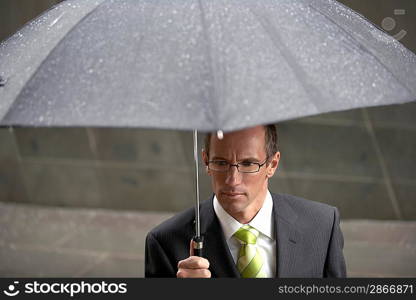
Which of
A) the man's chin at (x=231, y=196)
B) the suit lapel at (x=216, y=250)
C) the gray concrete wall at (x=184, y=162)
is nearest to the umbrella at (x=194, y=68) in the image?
the man's chin at (x=231, y=196)

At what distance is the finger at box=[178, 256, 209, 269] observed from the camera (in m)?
2.67

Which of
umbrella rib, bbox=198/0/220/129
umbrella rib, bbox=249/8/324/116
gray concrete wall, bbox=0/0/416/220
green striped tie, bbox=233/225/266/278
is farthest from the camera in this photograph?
gray concrete wall, bbox=0/0/416/220

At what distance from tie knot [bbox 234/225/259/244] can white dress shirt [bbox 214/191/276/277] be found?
15 mm

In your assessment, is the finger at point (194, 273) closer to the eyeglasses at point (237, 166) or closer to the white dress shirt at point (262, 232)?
the white dress shirt at point (262, 232)

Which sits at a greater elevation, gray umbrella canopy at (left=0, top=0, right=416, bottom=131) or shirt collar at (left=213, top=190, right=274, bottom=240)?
gray umbrella canopy at (left=0, top=0, right=416, bottom=131)

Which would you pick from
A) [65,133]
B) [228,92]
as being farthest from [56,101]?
[65,133]

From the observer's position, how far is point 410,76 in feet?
8.59

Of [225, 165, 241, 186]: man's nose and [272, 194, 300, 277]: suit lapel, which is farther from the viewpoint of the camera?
[272, 194, 300, 277]: suit lapel

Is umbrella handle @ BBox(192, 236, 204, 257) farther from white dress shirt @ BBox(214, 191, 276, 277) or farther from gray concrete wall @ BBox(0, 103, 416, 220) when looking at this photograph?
gray concrete wall @ BBox(0, 103, 416, 220)

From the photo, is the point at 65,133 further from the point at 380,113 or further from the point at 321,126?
the point at 380,113

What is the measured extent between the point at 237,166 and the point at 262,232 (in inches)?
13.9

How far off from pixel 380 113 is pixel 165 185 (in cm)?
245

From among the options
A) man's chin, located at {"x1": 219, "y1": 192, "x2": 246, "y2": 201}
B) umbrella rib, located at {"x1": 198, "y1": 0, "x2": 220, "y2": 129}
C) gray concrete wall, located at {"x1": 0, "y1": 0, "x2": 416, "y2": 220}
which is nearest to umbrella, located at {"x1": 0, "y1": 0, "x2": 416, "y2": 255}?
umbrella rib, located at {"x1": 198, "y1": 0, "x2": 220, "y2": 129}

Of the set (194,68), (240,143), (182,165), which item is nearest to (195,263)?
(240,143)
